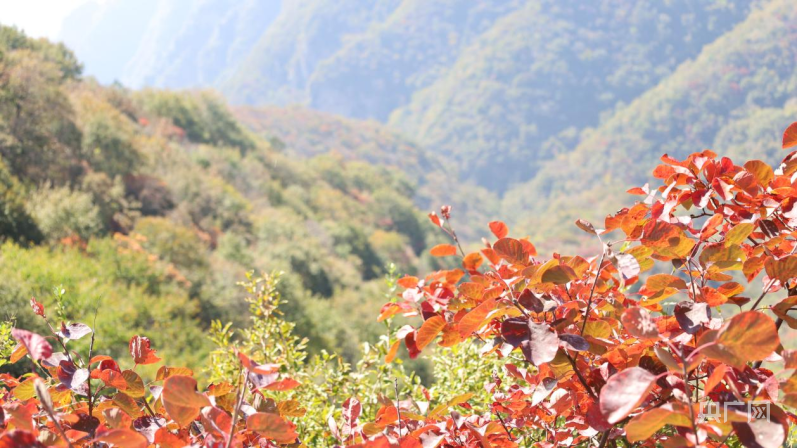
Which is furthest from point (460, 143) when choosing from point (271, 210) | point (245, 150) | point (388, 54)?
point (271, 210)

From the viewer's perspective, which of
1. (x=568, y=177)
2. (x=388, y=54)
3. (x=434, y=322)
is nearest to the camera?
(x=434, y=322)

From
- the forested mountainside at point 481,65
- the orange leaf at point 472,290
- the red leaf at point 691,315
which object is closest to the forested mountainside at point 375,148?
the forested mountainside at point 481,65

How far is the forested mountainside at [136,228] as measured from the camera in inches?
225

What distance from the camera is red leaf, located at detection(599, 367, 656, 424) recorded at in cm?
47

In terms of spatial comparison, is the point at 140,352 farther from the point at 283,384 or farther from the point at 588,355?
the point at 588,355

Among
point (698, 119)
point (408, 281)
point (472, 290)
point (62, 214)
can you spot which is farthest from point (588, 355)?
point (698, 119)

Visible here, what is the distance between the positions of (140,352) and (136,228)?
928cm

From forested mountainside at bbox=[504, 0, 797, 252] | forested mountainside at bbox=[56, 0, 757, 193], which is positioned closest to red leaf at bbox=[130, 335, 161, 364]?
forested mountainside at bbox=[504, 0, 797, 252]

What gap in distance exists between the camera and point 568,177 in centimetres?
7212

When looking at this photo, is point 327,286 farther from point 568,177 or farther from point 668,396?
point 568,177

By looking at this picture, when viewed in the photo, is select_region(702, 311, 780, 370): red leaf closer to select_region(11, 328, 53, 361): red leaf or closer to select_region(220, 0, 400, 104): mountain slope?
select_region(11, 328, 53, 361): red leaf

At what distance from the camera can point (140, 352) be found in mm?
818

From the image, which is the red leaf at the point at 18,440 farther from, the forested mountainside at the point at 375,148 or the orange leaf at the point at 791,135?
the forested mountainside at the point at 375,148

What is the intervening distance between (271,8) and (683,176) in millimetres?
163148
